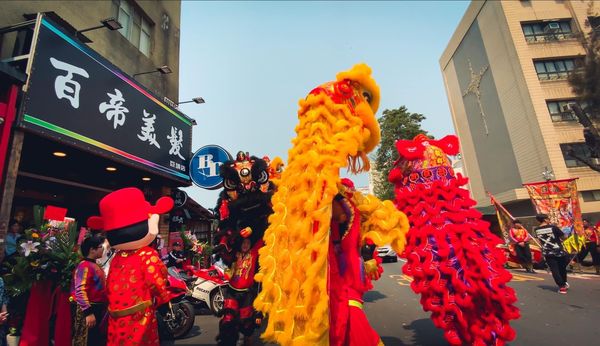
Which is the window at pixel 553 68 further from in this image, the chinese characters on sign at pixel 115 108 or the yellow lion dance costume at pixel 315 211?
the chinese characters on sign at pixel 115 108

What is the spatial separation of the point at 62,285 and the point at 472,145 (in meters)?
29.0

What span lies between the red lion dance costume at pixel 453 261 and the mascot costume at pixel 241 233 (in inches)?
69.2

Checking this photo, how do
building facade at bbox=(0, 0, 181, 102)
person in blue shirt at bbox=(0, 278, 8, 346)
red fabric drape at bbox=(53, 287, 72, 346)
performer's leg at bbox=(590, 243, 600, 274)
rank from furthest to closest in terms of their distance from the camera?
performer's leg at bbox=(590, 243, 600, 274) < building facade at bbox=(0, 0, 181, 102) < red fabric drape at bbox=(53, 287, 72, 346) < person in blue shirt at bbox=(0, 278, 8, 346)

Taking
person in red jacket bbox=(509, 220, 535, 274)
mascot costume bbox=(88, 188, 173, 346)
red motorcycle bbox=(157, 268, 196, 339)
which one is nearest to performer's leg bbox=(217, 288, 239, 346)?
mascot costume bbox=(88, 188, 173, 346)

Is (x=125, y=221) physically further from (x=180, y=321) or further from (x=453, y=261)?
(x=453, y=261)

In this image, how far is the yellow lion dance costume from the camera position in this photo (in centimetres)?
163

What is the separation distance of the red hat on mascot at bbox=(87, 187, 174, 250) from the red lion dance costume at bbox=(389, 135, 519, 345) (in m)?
2.58

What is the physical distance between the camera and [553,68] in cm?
1966

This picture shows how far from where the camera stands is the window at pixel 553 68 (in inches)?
763

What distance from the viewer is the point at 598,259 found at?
860 cm

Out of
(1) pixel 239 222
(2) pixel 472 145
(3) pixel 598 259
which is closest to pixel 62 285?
(1) pixel 239 222

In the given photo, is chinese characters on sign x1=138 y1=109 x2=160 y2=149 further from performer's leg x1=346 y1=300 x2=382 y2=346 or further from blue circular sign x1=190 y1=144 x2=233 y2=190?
performer's leg x1=346 y1=300 x2=382 y2=346

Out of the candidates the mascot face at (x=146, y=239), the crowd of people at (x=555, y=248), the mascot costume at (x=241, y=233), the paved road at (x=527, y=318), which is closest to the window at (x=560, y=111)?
the crowd of people at (x=555, y=248)

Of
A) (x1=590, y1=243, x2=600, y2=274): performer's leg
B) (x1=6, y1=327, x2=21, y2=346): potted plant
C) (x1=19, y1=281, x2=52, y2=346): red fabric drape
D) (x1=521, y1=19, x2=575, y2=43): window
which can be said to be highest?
(x1=521, y1=19, x2=575, y2=43): window
